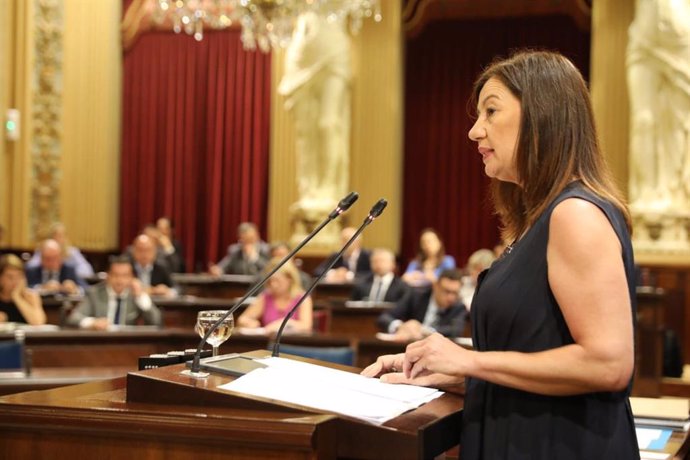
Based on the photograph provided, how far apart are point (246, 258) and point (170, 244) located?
4.76 ft

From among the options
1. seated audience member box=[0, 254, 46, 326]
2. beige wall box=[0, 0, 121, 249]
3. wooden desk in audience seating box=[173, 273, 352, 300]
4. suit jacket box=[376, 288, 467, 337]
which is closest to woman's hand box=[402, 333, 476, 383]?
suit jacket box=[376, 288, 467, 337]

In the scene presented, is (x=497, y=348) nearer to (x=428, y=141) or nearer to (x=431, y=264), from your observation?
(x=431, y=264)

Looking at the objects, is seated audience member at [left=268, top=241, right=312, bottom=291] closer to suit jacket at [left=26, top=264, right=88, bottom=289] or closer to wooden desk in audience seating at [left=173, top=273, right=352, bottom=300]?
wooden desk in audience seating at [left=173, top=273, right=352, bottom=300]

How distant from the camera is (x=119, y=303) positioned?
765cm

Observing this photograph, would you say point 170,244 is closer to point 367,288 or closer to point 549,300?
point 367,288

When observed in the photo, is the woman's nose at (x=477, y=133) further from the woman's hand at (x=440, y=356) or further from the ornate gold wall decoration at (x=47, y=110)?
the ornate gold wall decoration at (x=47, y=110)

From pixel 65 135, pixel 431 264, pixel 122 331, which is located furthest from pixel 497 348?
pixel 65 135

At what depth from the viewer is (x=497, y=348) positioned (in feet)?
5.76

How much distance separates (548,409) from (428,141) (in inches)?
453

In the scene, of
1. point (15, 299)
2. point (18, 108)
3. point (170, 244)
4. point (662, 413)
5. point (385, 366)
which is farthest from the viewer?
point (18, 108)

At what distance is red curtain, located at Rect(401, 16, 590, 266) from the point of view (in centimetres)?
1288

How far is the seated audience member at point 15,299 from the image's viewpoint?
292 inches

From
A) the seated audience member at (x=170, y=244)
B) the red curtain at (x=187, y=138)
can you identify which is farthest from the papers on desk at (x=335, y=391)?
the red curtain at (x=187, y=138)

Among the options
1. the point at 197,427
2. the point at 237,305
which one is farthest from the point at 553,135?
the point at 197,427
